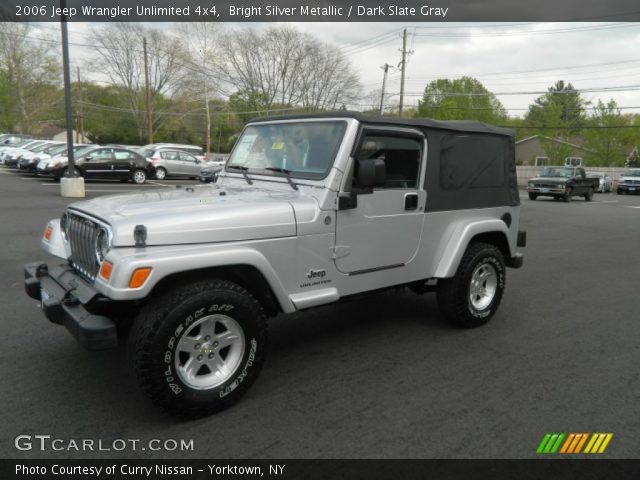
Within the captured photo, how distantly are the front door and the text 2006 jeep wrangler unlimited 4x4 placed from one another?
1cm

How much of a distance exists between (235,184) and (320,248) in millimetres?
1222

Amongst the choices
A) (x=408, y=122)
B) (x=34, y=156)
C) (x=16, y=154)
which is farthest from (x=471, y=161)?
(x=16, y=154)

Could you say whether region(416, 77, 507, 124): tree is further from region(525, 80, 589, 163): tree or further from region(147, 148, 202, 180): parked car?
region(147, 148, 202, 180): parked car

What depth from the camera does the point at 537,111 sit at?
7156 cm

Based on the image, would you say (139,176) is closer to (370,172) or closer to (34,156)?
(34,156)

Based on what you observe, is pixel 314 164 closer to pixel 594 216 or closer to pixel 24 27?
pixel 594 216

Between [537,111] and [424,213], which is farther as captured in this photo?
[537,111]

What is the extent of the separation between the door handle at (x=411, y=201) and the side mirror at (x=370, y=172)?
0.57 metres

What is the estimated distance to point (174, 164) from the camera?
2497 centimetres

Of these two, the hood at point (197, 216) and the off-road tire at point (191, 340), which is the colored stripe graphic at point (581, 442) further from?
the hood at point (197, 216)

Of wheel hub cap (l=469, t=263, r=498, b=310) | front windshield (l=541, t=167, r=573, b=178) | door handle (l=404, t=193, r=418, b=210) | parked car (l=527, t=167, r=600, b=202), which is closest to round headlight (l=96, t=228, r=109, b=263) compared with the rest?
door handle (l=404, t=193, r=418, b=210)

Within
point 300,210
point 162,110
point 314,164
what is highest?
point 162,110

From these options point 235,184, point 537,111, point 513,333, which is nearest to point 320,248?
point 235,184

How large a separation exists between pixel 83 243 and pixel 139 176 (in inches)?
737
